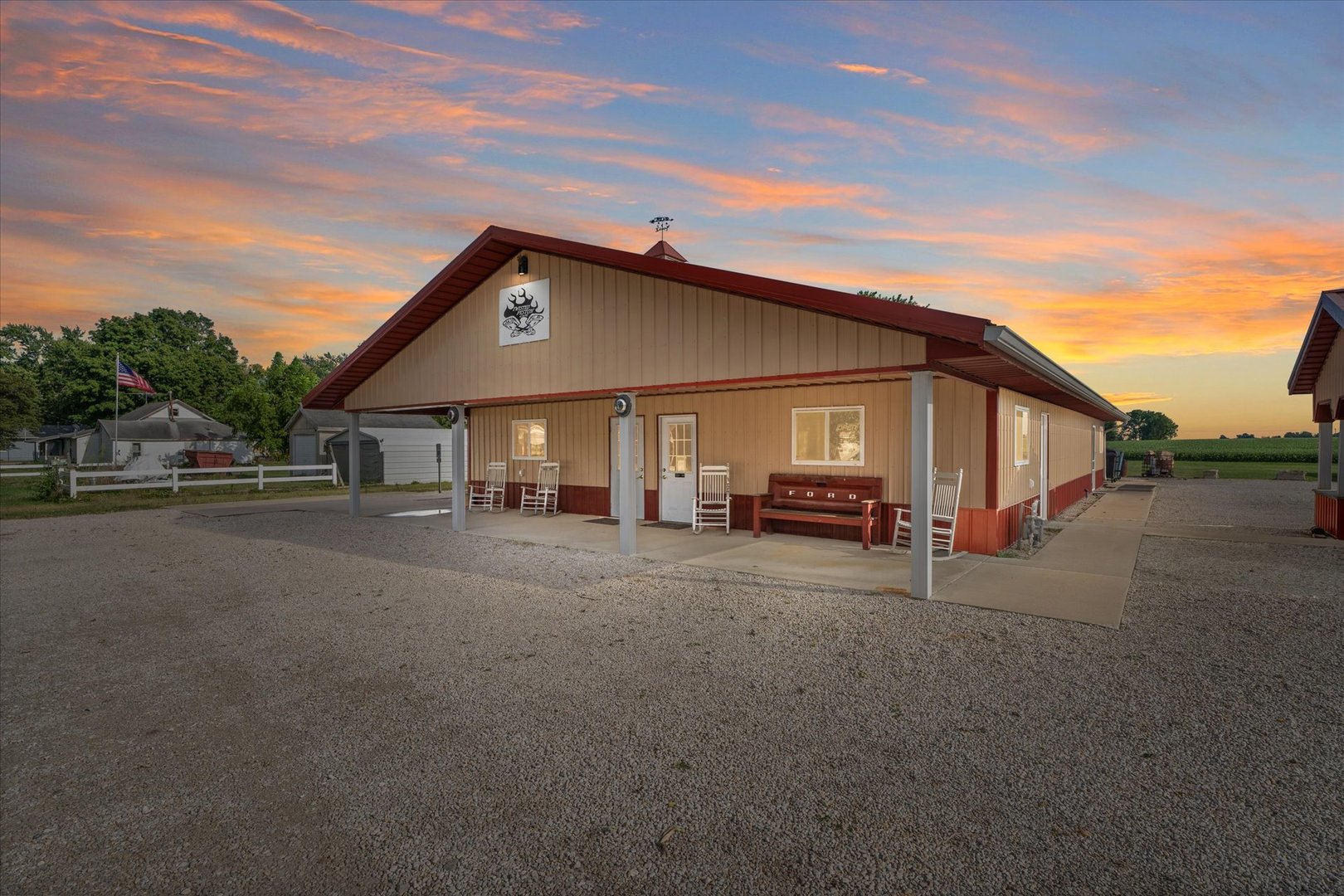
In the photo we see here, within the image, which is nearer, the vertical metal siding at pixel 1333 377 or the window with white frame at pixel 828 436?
the window with white frame at pixel 828 436

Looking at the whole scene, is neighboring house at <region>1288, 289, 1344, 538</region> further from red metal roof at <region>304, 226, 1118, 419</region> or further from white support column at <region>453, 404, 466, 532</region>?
white support column at <region>453, 404, 466, 532</region>

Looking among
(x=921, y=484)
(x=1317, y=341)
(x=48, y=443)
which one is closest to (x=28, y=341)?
(x=48, y=443)

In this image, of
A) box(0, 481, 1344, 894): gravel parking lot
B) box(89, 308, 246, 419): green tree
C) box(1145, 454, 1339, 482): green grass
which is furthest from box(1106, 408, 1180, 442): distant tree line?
box(89, 308, 246, 419): green tree

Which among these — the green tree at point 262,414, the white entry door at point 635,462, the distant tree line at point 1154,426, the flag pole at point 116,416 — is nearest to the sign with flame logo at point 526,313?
the white entry door at point 635,462

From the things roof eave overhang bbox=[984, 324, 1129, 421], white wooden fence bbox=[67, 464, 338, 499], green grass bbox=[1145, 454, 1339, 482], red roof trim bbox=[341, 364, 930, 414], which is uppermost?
roof eave overhang bbox=[984, 324, 1129, 421]

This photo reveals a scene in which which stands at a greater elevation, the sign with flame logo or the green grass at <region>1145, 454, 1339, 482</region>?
the sign with flame logo

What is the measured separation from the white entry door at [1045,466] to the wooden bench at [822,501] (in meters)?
5.01

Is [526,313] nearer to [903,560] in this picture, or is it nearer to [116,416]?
[903,560]

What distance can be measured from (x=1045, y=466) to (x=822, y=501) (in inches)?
233

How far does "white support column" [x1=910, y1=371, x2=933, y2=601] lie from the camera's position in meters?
6.67

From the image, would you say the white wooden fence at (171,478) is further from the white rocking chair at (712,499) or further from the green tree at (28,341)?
the green tree at (28,341)

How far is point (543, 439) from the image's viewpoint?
48.2 feet

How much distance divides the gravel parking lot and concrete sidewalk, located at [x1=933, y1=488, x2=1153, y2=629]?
0.33m

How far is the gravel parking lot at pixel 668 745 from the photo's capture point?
8.09ft
